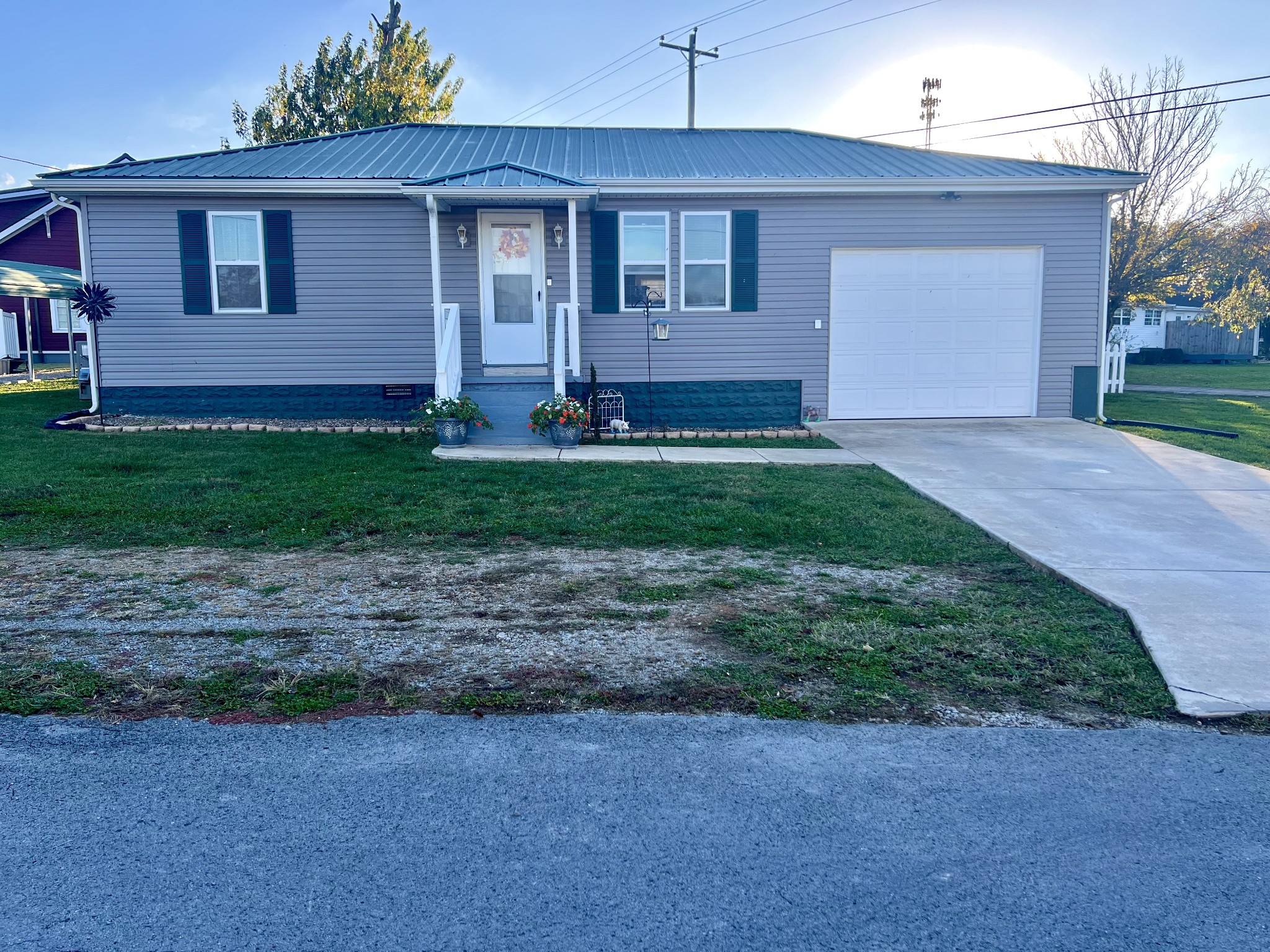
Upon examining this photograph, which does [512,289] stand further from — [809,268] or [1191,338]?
[1191,338]

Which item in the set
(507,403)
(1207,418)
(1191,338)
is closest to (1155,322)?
(1191,338)

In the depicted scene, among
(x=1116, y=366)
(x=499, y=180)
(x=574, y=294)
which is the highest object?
(x=499, y=180)

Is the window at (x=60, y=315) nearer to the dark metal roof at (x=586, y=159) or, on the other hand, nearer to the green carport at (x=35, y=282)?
the green carport at (x=35, y=282)

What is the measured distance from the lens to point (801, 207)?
40.7ft

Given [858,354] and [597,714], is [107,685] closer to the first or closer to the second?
[597,714]

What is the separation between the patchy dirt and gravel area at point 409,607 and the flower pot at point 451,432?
4.41 metres

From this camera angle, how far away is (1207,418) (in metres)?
13.6

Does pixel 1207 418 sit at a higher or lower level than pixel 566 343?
lower

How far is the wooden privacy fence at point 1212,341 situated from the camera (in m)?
35.4

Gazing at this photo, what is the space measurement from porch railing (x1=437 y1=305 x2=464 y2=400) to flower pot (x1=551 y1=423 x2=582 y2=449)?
1.38 meters

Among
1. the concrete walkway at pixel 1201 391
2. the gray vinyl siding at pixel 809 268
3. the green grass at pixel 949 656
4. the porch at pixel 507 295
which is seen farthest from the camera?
the concrete walkway at pixel 1201 391

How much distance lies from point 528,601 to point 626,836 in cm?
239

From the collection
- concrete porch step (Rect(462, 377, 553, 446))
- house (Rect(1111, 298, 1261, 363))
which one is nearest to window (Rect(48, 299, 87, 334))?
concrete porch step (Rect(462, 377, 553, 446))

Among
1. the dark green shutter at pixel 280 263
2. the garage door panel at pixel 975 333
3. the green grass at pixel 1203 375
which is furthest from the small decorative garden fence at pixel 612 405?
the green grass at pixel 1203 375
